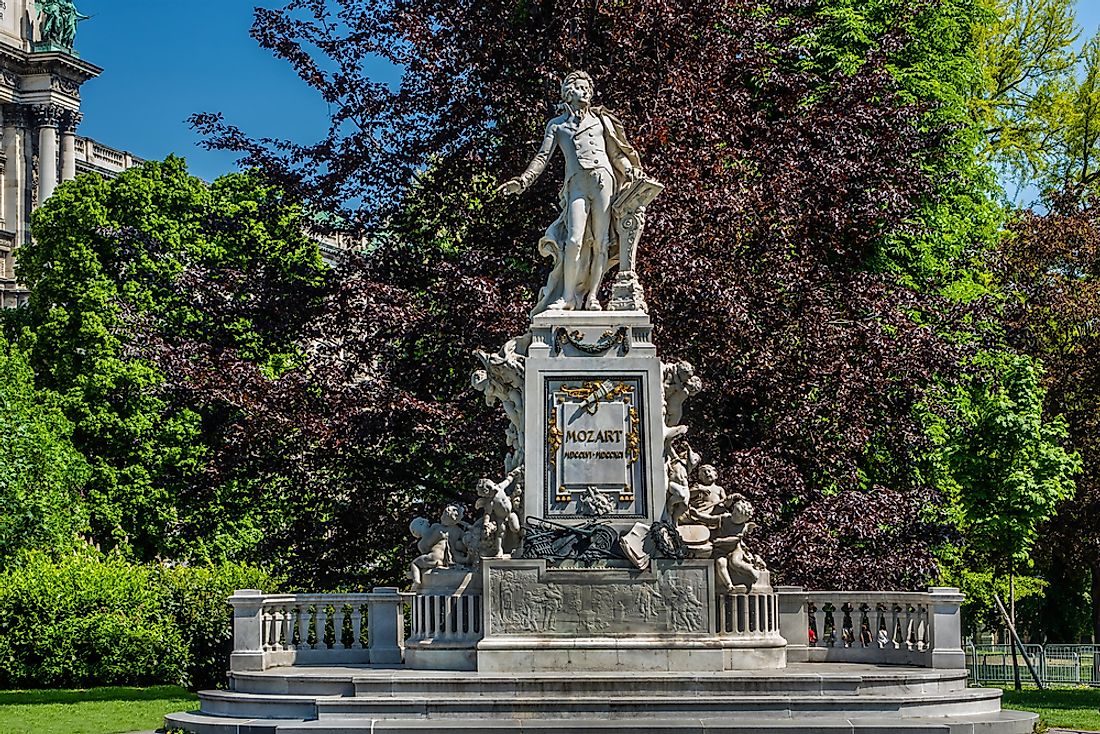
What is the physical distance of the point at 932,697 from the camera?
15477 millimetres

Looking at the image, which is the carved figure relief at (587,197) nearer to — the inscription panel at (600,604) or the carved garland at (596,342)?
the carved garland at (596,342)

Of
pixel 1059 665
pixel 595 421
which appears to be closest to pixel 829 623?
pixel 595 421

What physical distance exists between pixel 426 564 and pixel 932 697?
5194 mm

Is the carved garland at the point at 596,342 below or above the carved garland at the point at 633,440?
above

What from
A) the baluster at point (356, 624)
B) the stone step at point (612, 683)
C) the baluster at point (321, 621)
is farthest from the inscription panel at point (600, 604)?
the baluster at point (321, 621)

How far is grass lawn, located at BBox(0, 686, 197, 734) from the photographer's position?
19625 millimetres

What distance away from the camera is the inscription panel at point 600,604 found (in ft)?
53.6

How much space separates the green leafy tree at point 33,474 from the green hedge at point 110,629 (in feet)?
14.8

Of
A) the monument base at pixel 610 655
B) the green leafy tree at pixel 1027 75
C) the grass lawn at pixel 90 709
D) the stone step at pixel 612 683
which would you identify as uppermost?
the green leafy tree at pixel 1027 75

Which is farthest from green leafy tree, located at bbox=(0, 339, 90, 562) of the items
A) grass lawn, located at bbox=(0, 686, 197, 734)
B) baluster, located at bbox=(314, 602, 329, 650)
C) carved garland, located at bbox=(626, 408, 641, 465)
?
carved garland, located at bbox=(626, 408, 641, 465)

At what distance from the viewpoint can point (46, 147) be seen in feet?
190

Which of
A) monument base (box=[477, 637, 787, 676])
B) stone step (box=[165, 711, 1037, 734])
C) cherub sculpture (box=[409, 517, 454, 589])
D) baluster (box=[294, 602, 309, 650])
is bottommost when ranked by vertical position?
stone step (box=[165, 711, 1037, 734])

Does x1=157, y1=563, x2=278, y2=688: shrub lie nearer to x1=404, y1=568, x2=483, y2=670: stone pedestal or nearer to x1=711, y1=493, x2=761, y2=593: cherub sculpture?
x1=404, y1=568, x2=483, y2=670: stone pedestal

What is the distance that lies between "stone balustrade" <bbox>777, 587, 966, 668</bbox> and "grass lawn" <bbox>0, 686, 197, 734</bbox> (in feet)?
24.7
